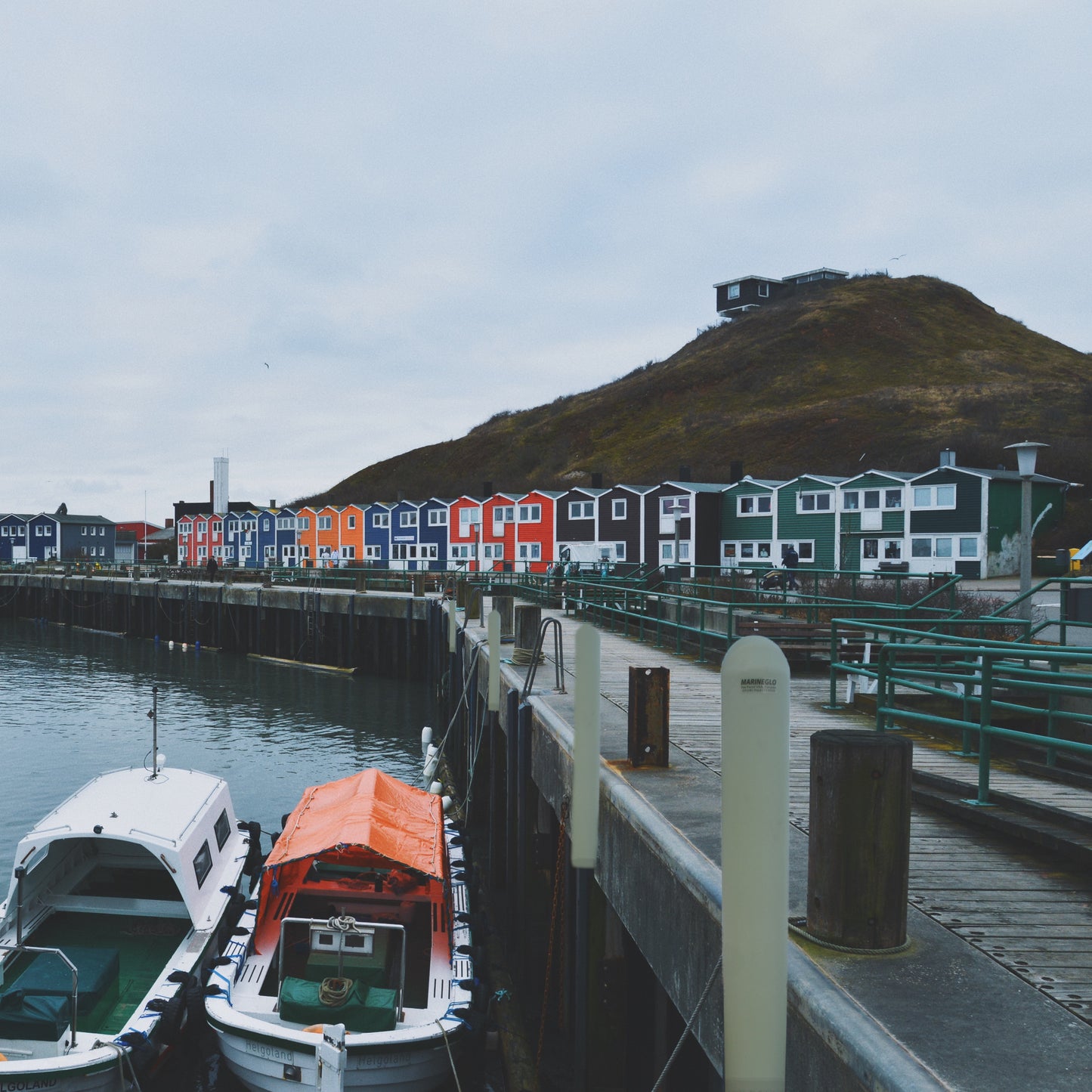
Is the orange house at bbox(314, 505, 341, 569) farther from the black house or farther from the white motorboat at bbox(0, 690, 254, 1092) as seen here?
the black house

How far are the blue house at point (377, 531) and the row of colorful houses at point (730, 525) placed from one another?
11 centimetres

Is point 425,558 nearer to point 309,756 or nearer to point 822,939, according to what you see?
point 309,756

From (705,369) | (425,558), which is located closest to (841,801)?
(425,558)

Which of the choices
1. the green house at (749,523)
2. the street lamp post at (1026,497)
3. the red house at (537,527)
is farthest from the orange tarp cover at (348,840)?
the red house at (537,527)

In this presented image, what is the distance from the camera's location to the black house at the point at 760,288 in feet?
546

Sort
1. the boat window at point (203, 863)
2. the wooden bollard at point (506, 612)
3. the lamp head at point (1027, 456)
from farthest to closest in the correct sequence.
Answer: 1. the wooden bollard at point (506, 612)
2. the lamp head at point (1027, 456)
3. the boat window at point (203, 863)

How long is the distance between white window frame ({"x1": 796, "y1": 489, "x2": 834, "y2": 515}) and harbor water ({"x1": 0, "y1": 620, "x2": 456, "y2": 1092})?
26.5m

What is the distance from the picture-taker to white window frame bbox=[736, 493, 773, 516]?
5816 cm

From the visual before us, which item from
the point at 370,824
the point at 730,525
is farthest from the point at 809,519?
the point at 370,824

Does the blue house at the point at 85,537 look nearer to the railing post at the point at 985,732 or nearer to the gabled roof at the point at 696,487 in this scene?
the gabled roof at the point at 696,487

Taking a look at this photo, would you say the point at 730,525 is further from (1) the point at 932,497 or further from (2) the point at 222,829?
(2) the point at 222,829

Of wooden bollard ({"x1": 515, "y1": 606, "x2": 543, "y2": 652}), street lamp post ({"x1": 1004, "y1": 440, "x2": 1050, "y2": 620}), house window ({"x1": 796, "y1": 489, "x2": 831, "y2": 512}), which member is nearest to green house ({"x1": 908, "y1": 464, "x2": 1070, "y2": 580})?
house window ({"x1": 796, "y1": 489, "x2": 831, "y2": 512})

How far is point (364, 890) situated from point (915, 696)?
23.2 ft

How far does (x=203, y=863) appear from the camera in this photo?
42.1 feet
